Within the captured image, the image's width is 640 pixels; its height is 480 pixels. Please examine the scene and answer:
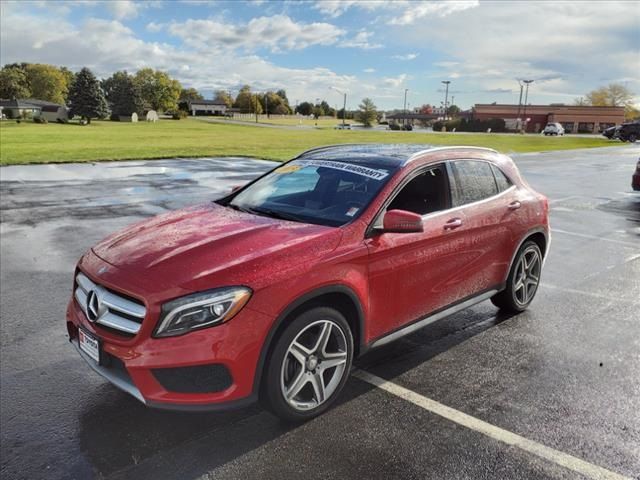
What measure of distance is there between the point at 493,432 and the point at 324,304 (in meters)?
1.28

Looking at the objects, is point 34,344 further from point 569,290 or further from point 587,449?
point 569,290

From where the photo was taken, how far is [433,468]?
2.84 m

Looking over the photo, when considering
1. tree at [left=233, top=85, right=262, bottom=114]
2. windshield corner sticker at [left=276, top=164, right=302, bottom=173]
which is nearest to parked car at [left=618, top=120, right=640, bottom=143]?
windshield corner sticker at [left=276, top=164, right=302, bottom=173]

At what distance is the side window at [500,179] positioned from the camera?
192 inches

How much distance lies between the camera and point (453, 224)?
13.4 ft

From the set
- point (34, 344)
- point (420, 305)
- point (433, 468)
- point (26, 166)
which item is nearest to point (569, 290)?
point (420, 305)

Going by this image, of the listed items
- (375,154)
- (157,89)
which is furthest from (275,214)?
(157,89)

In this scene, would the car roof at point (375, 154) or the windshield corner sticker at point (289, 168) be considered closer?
the car roof at point (375, 154)

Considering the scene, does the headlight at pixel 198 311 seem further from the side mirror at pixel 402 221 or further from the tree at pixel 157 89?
the tree at pixel 157 89

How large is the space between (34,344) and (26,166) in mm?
15930

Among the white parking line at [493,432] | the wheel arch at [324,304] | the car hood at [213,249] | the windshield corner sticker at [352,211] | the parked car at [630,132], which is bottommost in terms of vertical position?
the white parking line at [493,432]

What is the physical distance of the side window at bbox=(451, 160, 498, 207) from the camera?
14.3 ft

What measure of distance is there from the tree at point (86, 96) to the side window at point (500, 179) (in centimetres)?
9310

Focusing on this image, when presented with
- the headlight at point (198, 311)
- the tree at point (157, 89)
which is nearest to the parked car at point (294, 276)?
the headlight at point (198, 311)
